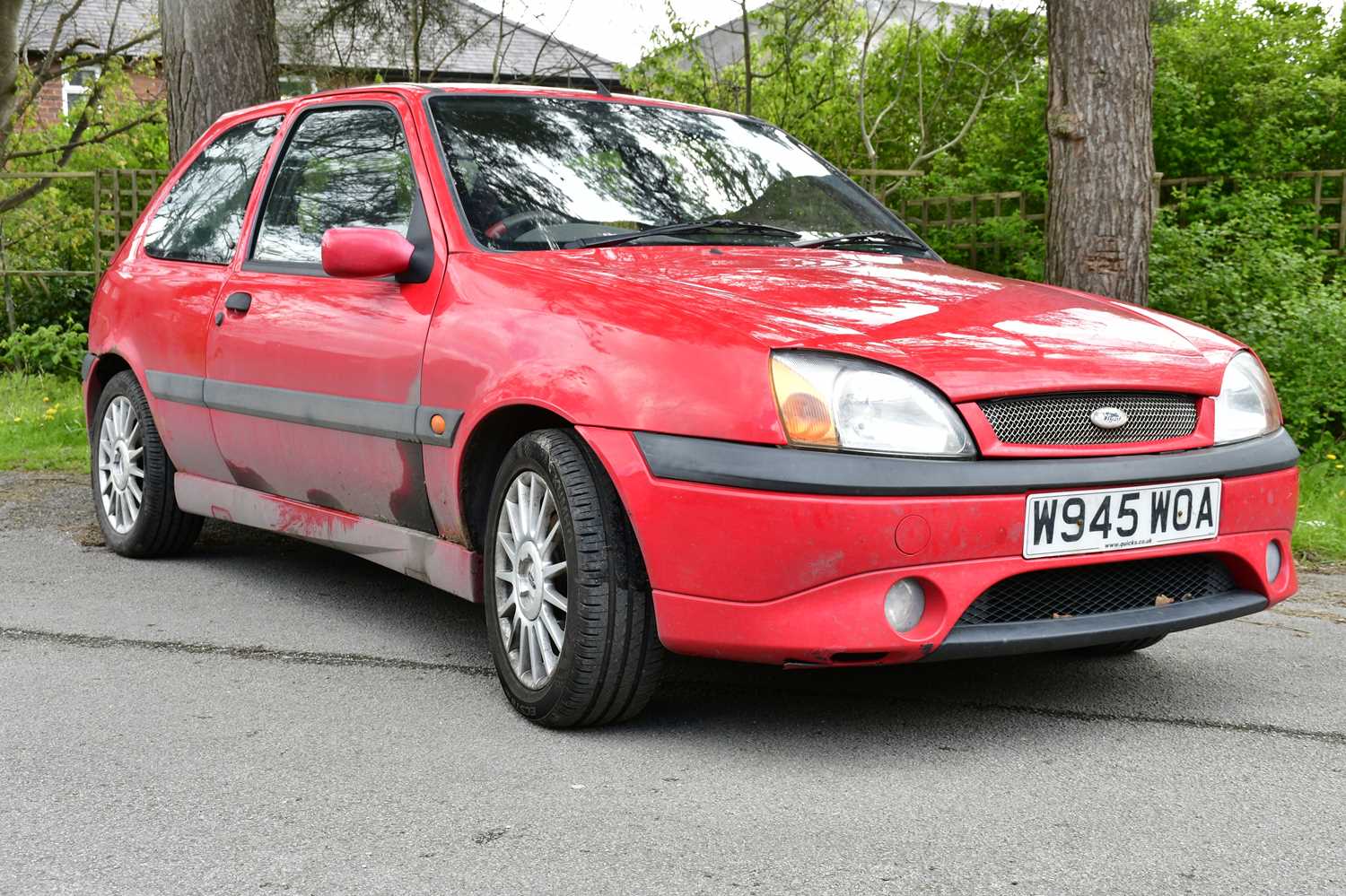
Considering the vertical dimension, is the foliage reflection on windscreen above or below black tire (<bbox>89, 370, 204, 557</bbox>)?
above

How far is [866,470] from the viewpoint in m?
3.15

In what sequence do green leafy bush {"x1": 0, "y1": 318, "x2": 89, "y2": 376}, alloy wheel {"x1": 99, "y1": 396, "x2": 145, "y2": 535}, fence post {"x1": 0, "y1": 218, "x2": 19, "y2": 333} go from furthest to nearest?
fence post {"x1": 0, "y1": 218, "x2": 19, "y2": 333} → green leafy bush {"x1": 0, "y1": 318, "x2": 89, "y2": 376} → alloy wheel {"x1": 99, "y1": 396, "x2": 145, "y2": 535}

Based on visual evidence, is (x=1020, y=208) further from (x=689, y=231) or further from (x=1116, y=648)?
(x=689, y=231)

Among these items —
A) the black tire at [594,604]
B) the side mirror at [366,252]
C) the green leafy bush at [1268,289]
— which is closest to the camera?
the black tire at [594,604]

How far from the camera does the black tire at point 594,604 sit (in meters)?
3.44

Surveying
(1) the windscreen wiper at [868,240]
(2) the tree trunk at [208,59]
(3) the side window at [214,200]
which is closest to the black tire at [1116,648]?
(1) the windscreen wiper at [868,240]

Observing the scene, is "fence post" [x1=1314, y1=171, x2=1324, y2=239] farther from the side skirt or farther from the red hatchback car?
the side skirt

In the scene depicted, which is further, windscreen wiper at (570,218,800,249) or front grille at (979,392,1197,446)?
windscreen wiper at (570,218,800,249)

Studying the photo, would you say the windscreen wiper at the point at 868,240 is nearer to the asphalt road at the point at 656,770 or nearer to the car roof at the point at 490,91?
Result: the car roof at the point at 490,91

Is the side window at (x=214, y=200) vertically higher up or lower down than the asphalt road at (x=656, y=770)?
higher up

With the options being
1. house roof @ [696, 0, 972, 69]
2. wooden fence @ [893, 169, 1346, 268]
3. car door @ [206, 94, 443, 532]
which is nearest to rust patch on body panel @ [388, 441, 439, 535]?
car door @ [206, 94, 443, 532]

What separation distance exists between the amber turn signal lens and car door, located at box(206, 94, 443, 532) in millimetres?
1251

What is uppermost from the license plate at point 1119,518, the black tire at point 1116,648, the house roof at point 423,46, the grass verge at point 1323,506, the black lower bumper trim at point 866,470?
the house roof at point 423,46

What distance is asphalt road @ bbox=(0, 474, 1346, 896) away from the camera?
9.12 feet
